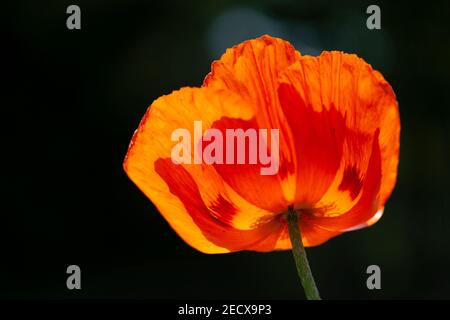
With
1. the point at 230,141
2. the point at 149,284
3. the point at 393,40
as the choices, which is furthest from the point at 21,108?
the point at 230,141

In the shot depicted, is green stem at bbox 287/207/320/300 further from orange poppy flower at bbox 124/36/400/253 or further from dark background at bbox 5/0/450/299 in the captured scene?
dark background at bbox 5/0/450/299

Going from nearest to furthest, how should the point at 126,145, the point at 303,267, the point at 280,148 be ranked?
the point at 303,267 → the point at 280,148 → the point at 126,145

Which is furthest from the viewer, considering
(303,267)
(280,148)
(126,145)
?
(126,145)

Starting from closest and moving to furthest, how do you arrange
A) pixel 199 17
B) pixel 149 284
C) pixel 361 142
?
pixel 361 142 < pixel 149 284 < pixel 199 17

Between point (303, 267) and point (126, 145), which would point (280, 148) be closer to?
point (303, 267)

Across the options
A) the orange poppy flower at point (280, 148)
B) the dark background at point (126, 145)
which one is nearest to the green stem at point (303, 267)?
the orange poppy flower at point (280, 148)

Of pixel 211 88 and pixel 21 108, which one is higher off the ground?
pixel 21 108

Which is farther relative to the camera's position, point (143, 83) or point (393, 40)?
point (393, 40)

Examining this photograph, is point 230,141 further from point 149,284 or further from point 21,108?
point 21,108

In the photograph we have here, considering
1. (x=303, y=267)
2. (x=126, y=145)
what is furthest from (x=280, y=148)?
(x=126, y=145)
